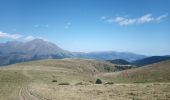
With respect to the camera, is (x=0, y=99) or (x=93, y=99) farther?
(x=0, y=99)

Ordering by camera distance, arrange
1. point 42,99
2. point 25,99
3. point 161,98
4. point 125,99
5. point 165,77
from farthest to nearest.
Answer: point 165,77
point 25,99
point 42,99
point 125,99
point 161,98

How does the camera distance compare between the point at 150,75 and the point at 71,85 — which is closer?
the point at 71,85

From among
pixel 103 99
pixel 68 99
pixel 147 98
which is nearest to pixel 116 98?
pixel 103 99

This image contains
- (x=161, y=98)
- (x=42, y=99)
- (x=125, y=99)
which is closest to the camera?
(x=161, y=98)

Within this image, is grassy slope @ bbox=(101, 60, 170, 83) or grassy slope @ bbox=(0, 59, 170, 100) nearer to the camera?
grassy slope @ bbox=(0, 59, 170, 100)

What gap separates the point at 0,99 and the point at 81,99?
561 inches

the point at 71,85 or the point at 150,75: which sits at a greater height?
the point at 150,75

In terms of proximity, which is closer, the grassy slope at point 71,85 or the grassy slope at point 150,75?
the grassy slope at point 71,85

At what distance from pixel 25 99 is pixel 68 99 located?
26.4 feet

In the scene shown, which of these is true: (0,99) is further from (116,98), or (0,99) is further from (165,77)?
(165,77)

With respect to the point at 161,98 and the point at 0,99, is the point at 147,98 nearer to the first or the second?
the point at 161,98

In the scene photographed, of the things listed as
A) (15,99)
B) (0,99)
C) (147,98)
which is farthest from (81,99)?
(0,99)

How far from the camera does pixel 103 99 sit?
31.3 m

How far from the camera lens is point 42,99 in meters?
34.5
